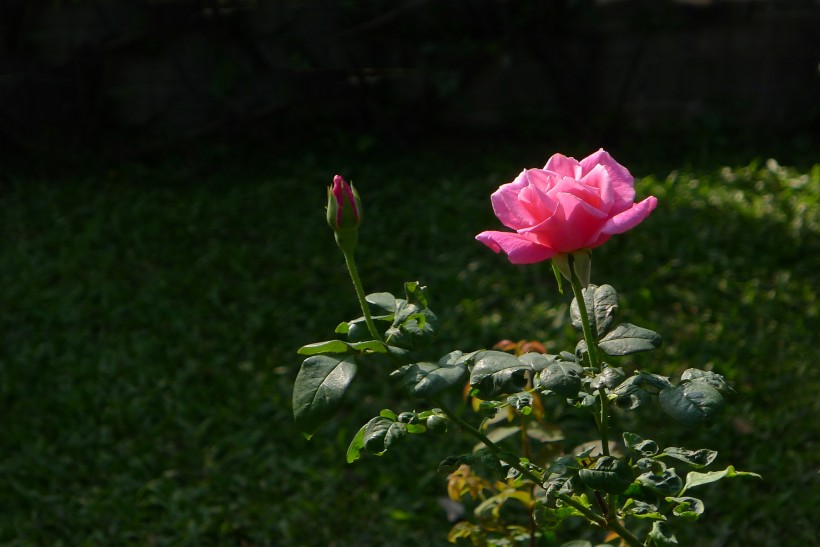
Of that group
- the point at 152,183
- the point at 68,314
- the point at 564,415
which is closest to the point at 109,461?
the point at 68,314

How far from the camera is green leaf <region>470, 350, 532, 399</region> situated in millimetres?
1104

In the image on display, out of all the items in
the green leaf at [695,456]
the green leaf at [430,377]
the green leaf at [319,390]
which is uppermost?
the green leaf at [319,390]

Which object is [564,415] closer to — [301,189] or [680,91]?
[301,189]

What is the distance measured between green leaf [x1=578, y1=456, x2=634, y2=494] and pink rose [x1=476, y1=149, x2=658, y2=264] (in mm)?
261

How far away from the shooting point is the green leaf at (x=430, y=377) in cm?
108

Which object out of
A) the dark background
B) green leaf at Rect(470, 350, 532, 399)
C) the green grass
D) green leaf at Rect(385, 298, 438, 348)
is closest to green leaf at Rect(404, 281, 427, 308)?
green leaf at Rect(385, 298, 438, 348)

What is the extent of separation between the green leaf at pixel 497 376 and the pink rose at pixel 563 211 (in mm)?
122

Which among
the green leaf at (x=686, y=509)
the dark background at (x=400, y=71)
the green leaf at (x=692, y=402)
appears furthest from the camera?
the dark background at (x=400, y=71)

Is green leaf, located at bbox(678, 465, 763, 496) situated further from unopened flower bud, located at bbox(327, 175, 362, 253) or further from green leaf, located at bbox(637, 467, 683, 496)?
unopened flower bud, located at bbox(327, 175, 362, 253)

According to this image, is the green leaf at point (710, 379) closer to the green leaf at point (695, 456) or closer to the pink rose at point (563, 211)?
the green leaf at point (695, 456)

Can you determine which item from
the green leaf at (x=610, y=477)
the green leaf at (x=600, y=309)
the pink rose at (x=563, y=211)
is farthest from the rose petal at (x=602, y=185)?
the green leaf at (x=610, y=477)

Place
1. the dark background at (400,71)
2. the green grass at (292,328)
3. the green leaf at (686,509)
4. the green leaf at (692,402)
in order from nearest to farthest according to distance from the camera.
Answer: the green leaf at (692,402) < the green leaf at (686,509) < the green grass at (292,328) < the dark background at (400,71)

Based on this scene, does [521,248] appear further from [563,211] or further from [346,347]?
[346,347]

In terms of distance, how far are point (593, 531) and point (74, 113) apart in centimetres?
407
